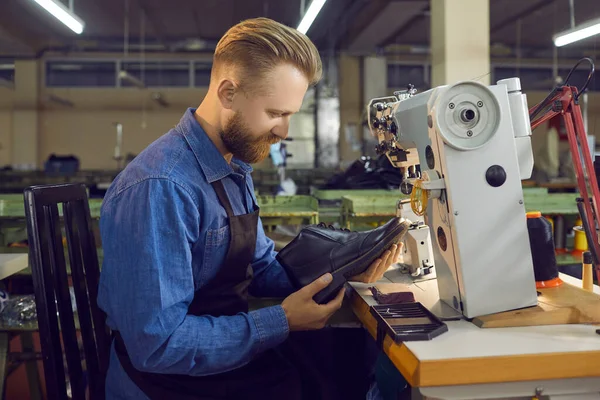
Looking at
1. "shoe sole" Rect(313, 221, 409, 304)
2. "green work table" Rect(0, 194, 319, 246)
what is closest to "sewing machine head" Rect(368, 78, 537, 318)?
"shoe sole" Rect(313, 221, 409, 304)

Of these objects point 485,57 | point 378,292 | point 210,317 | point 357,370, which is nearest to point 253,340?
point 210,317

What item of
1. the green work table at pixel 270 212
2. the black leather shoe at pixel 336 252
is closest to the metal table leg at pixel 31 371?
the green work table at pixel 270 212

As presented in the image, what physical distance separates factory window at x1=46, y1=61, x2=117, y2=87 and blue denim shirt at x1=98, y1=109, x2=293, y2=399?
434 inches

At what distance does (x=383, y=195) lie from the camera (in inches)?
124

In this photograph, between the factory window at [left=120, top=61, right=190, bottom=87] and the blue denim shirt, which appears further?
the factory window at [left=120, top=61, right=190, bottom=87]

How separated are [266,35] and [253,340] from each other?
2.09 ft

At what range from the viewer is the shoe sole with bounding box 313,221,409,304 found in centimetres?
118

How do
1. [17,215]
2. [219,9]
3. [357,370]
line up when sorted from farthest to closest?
[219,9] → [17,215] → [357,370]

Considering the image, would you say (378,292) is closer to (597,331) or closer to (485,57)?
(597,331)

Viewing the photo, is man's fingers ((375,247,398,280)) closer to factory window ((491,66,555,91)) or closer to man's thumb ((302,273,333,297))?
man's thumb ((302,273,333,297))

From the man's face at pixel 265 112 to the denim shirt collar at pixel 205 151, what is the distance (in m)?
0.04

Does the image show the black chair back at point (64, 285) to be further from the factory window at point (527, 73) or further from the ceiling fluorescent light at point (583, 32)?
the factory window at point (527, 73)

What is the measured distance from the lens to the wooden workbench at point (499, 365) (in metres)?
0.90

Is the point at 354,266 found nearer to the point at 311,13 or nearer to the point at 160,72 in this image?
the point at 311,13
